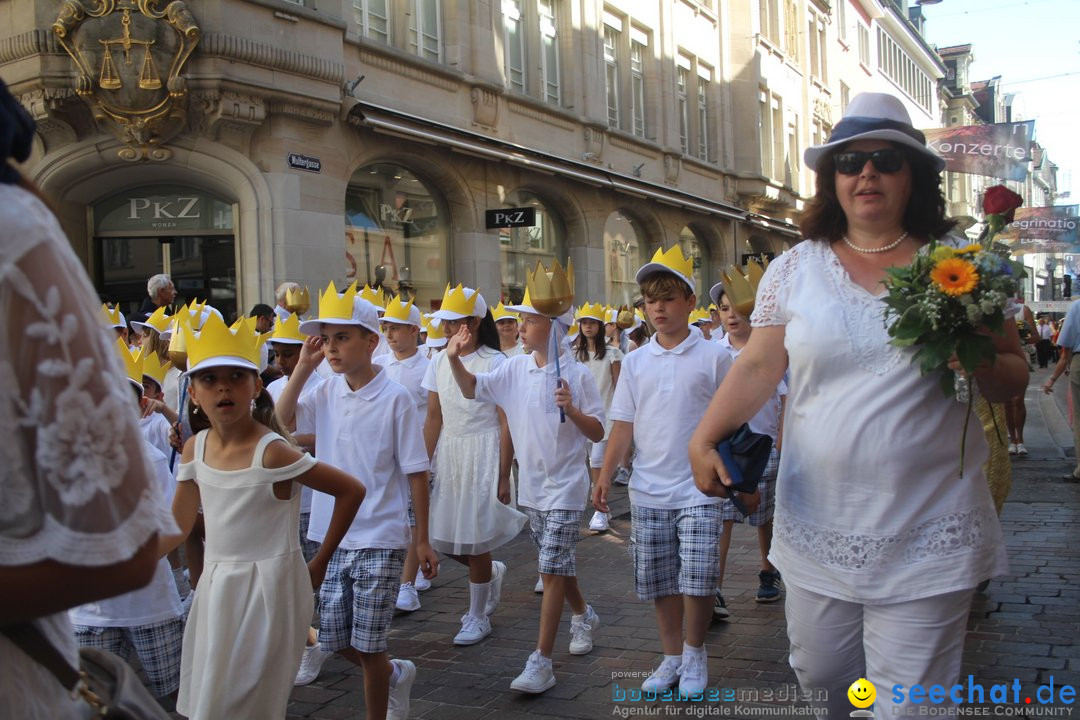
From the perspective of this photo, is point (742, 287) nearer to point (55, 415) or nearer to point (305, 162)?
point (55, 415)

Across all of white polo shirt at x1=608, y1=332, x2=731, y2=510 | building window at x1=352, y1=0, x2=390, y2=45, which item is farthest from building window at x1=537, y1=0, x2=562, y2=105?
white polo shirt at x1=608, y1=332, x2=731, y2=510

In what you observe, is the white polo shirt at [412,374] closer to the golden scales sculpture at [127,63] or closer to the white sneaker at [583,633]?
the white sneaker at [583,633]

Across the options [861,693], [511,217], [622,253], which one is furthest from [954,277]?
[622,253]

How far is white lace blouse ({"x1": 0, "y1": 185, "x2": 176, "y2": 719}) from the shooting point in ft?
4.33

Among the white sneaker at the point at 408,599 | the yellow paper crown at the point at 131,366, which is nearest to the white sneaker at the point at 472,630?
the white sneaker at the point at 408,599

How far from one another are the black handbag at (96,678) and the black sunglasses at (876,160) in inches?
94.1

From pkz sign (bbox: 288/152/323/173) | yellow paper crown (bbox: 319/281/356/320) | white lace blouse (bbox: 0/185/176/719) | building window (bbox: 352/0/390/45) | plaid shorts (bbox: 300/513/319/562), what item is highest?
building window (bbox: 352/0/390/45)

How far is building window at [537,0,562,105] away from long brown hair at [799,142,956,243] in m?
19.9

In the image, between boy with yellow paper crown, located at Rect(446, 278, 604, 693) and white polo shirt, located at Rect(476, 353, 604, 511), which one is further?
white polo shirt, located at Rect(476, 353, 604, 511)

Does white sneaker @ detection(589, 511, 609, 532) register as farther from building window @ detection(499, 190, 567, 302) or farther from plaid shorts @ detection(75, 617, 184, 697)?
building window @ detection(499, 190, 567, 302)

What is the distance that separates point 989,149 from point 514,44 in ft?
31.6

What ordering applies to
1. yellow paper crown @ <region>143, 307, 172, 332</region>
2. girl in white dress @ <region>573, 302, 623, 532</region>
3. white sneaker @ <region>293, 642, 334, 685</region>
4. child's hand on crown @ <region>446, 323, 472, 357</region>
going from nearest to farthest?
1. white sneaker @ <region>293, 642, 334, 685</region>
2. child's hand on crown @ <region>446, 323, 472, 357</region>
3. yellow paper crown @ <region>143, 307, 172, 332</region>
4. girl in white dress @ <region>573, 302, 623, 532</region>

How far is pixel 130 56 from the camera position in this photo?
563 inches

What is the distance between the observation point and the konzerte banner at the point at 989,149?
20.2 meters
